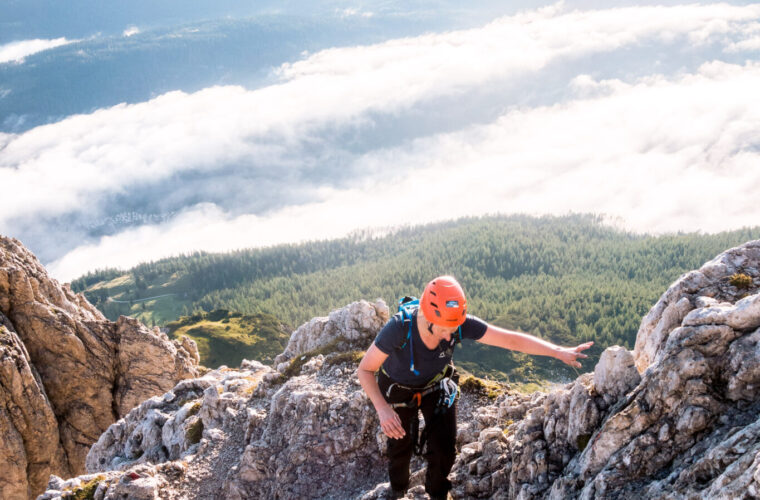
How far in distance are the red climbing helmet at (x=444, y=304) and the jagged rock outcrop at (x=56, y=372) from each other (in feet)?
163

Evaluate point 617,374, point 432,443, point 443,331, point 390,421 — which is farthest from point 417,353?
point 617,374

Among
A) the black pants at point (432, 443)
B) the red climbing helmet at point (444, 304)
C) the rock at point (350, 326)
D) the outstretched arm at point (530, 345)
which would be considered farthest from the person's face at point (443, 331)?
the rock at point (350, 326)

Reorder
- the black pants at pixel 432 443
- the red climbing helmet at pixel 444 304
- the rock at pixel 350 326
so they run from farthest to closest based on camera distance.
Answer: the rock at pixel 350 326 → the black pants at pixel 432 443 → the red climbing helmet at pixel 444 304

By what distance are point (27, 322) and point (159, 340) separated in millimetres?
13972

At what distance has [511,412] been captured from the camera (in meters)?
20.8

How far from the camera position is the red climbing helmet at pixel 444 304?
41.2 ft

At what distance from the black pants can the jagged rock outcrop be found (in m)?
46.5

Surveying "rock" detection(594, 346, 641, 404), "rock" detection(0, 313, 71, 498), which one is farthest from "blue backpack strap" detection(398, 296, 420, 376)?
"rock" detection(0, 313, 71, 498)

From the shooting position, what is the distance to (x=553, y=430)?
15.1 m

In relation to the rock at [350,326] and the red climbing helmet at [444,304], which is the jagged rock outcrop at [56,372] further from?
the red climbing helmet at [444,304]

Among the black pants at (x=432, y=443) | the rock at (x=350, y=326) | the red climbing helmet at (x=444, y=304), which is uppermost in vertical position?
the red climbing helmet at (x=444, y=304)

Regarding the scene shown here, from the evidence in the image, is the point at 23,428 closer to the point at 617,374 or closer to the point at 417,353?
the point at 417,353

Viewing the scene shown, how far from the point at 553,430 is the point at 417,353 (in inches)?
199

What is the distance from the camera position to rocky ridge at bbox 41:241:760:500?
1124 cm
